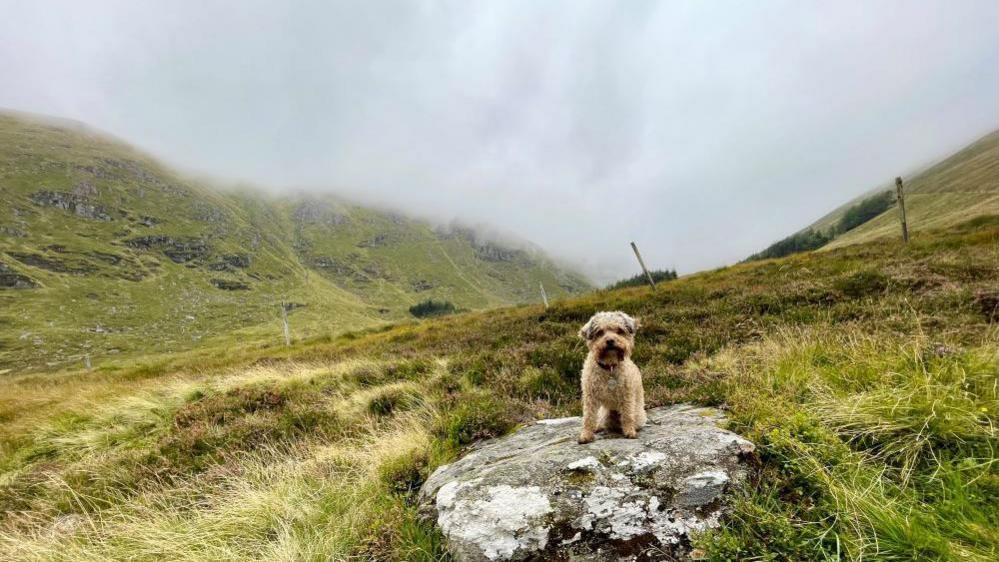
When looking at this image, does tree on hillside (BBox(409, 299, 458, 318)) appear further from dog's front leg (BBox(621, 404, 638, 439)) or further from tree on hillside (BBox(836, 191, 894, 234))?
dog's front leg (BBox(621, 404, 638, 439))

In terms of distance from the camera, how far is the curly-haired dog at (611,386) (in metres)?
4.53

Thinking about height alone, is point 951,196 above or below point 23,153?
below

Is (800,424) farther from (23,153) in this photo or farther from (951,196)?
(23,153)

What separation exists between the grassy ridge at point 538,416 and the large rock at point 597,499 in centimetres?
26

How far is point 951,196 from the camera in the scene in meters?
77.9

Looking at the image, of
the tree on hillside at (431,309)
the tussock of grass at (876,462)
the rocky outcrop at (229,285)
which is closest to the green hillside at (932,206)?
the tussock of grass at (876,462)

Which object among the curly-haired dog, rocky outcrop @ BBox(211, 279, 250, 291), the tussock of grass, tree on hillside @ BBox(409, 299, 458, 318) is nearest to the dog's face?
the curly-haired dog

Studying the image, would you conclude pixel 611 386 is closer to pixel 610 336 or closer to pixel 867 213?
pixel 610 336

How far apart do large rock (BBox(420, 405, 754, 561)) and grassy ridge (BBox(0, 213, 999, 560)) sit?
26 centimetres

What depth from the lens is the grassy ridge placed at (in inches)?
116

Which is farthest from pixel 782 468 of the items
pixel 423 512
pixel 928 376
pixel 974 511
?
pixel 423 512

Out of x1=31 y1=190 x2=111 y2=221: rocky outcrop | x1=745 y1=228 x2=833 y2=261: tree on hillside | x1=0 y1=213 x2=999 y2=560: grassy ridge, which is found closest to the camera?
x1=0 y1=213 x2=999 y2=560: grassy ridge

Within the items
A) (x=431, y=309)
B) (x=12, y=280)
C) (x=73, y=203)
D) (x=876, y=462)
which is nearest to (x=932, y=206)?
(x=876, y=462)

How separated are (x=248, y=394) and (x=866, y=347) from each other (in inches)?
477
